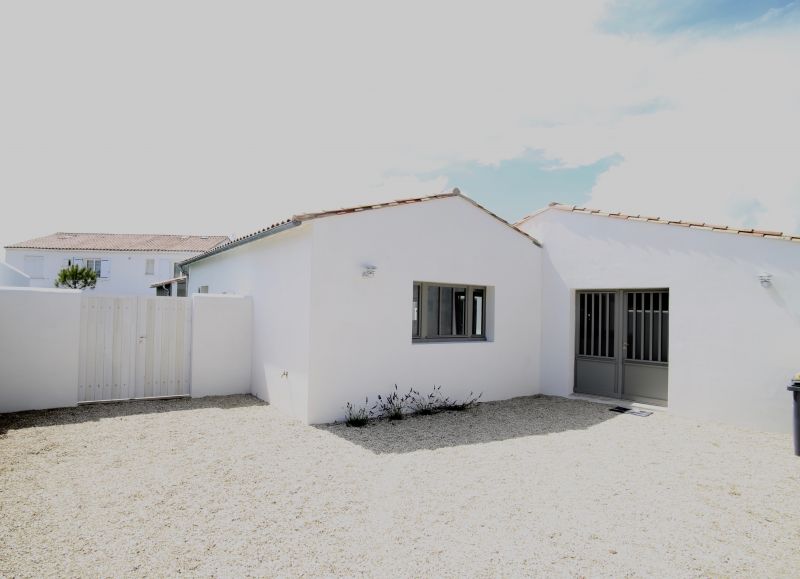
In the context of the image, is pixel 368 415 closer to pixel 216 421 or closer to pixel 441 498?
pixel 216 421

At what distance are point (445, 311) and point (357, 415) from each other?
314cm

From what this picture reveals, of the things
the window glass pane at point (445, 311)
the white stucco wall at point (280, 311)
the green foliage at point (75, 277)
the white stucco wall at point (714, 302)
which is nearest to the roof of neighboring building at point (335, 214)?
the white stucco wall at point (280, 311)

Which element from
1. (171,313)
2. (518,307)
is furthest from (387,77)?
(171,313)

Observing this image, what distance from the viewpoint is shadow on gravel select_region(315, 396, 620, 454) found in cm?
708

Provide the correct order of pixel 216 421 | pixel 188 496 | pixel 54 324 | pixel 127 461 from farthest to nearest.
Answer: pixel 54 324
pixel 216 421
pixel 127 461
pixel 188 496

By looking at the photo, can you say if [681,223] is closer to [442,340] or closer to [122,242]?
[442,340]

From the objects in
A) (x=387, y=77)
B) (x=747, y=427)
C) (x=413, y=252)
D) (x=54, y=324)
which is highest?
(x=387, y=77)

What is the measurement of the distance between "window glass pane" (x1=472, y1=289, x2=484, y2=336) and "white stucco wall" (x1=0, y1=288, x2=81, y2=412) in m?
8.22

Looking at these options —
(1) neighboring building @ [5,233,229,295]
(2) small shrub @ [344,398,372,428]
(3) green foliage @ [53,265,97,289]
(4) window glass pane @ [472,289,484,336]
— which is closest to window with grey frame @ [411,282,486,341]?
(4) window glass pane @ [472,289,484,336]

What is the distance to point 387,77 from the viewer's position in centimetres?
984

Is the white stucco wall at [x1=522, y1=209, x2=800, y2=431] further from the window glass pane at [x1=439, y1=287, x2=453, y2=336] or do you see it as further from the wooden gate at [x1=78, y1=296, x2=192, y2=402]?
the wooden gate at [x1=78, y1=296, x2=192, y2=402]

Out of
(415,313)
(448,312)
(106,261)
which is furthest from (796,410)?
(106,261)

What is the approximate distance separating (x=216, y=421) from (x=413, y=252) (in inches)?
190

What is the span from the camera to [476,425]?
8.23 meters
